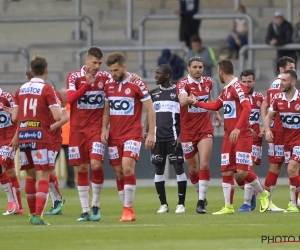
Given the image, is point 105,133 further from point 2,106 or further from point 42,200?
point 2,106

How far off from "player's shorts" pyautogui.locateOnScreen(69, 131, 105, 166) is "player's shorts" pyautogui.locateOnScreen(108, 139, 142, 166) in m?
0.19

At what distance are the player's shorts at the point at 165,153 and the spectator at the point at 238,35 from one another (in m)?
11.3

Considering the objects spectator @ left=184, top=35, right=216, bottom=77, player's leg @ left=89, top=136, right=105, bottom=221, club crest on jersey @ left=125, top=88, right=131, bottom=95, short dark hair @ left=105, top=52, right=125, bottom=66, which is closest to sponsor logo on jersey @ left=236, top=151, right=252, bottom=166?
club crest on jersey @ left=125, top=88, right=131, bottom=95

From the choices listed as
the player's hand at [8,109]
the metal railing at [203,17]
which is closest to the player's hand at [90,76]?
the player's hand at [8,109]

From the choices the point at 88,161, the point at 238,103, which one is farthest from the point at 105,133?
the point at 238,103

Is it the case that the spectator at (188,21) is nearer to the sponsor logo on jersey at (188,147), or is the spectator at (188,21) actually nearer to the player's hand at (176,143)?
the player's hand at (176,143)

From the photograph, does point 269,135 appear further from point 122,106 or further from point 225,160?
point 122,106

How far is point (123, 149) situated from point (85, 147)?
0.54 meters

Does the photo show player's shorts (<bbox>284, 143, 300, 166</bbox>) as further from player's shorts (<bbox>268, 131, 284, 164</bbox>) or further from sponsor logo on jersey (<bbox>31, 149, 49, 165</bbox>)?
sponsor logo on jersey (<bbox>31, 149, 49, 165</bbox>)

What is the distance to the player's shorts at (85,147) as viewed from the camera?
14.7 meters

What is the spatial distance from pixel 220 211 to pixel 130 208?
208 cm

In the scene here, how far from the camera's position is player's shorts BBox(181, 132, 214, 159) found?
17.0m

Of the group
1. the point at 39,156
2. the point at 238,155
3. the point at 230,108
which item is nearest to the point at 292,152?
the point at 238,155

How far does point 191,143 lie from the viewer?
1709 centimetres
